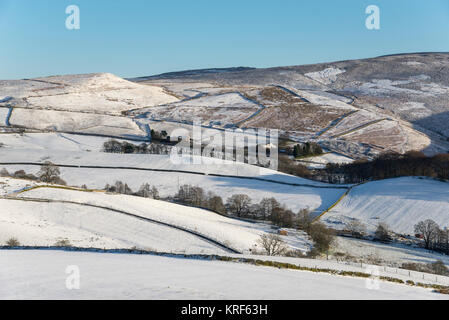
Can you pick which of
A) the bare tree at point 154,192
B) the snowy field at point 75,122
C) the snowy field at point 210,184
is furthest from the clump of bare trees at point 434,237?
the snowy field at point 75,122

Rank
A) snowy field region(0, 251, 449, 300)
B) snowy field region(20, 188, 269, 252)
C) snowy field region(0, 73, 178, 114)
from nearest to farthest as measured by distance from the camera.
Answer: snowy field region(0, 251, 449, 300) < snowy field region(20, 188, 269, 252) < snowy field region(0, 73, 178, 114)

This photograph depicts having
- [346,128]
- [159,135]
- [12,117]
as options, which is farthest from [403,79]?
[12,117]

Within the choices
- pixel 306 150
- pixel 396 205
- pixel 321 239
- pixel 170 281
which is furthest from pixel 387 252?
pixel 306 150

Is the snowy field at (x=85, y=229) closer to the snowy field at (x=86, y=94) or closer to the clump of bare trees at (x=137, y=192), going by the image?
the clump of bare trees at (x=137, y=192)

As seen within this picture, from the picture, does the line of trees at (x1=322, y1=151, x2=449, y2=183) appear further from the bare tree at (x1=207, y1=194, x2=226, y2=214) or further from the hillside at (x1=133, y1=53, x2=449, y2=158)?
the bare tree at (x1=207, y1=194, x2=226, y2=214)

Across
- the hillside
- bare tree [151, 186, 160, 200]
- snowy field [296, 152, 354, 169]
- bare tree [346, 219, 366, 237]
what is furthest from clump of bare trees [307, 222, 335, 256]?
the hillside

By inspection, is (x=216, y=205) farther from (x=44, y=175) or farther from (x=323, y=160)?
(x=323, y=160)
